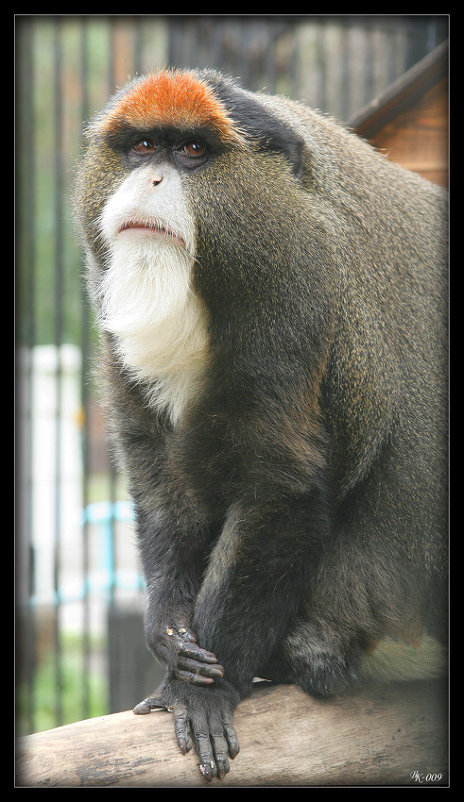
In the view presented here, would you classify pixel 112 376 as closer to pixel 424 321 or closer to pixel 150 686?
pixel 424 321

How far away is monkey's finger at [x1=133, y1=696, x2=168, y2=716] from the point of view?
260cm

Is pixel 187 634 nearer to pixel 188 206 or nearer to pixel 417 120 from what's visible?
pixel 188 206

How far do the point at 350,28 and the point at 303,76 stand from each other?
4.53ft

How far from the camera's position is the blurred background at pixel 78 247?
122 inches

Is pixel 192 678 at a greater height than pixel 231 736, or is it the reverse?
pixel 192 678

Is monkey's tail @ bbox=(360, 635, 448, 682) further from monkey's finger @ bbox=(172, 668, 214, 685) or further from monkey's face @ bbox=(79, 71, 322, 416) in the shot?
monkey's face @ bbox=(79, 71, 322, 416)

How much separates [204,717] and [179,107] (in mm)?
1811

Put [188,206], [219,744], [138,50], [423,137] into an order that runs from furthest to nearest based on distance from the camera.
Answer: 1. [138,50]
2. [423,137]
3. [219,744]
4. [188,206]

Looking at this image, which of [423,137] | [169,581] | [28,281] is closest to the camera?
[169,581]

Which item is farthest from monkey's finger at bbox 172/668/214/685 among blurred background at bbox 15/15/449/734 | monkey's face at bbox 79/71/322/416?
monkey's face at bbox 79/71/322/416

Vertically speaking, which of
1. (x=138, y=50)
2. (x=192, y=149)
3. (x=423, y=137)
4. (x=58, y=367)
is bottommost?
(x=58, y=367)

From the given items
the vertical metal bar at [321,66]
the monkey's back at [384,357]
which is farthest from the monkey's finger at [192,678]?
the vertical metal bar at [321,66]

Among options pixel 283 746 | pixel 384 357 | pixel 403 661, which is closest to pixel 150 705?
pixel 283 746

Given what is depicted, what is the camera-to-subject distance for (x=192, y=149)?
8.04ft
